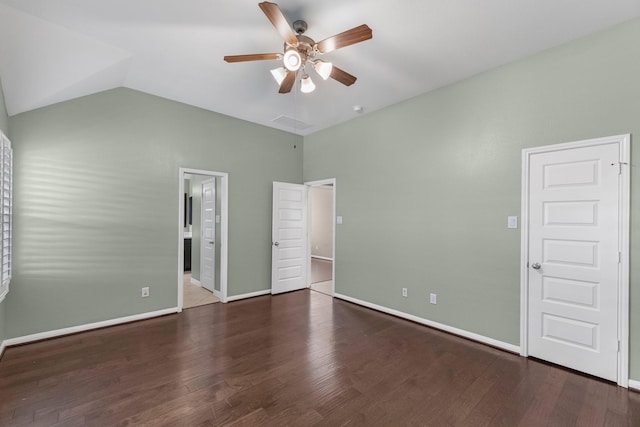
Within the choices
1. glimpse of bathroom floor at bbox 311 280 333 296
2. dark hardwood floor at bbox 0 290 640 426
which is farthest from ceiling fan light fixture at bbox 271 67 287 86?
glimpse of bathroom floor at bbox 311 280 333 296

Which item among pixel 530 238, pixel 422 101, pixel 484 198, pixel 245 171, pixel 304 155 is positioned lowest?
pixel 530 238

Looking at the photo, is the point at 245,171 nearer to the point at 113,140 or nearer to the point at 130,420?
the point at 113,140

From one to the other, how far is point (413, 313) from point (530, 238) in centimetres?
167

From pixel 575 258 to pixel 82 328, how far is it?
5.29 metres

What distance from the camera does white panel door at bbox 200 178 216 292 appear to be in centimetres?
489

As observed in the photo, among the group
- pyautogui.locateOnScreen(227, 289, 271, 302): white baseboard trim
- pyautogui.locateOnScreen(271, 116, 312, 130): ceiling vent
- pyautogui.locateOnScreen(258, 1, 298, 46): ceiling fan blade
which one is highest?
pyautogui.locateOnScreen(271, 116, 312, 130): ceiling vent

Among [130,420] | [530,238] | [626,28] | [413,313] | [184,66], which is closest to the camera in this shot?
[130,420]

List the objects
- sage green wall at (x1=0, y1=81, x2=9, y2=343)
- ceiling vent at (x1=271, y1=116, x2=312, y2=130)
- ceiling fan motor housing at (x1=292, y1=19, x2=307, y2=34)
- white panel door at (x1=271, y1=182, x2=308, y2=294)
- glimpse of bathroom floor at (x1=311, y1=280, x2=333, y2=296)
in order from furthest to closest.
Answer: glimpse of bathroom floor at (x1=311, y1=280, x2=333, y2=296), white panel door at (x1=271, y1=182, x2=308, y2=294), ceiling vent at (x1=271, y1=116, x2=312, y2=130), sage green wall at (x1=0, y1=81, x2=9, y2=343), ceiling fan motor housing at (x1=292, y1=19, x2=307, y2=34)

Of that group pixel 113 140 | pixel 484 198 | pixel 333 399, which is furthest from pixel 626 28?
pixel 113 140

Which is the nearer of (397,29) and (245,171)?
(397,29)

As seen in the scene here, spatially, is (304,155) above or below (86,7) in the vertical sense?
below

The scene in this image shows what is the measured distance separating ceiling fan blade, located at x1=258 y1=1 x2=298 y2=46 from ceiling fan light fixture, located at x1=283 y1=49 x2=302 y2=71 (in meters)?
0.07

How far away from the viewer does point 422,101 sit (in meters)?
3.73

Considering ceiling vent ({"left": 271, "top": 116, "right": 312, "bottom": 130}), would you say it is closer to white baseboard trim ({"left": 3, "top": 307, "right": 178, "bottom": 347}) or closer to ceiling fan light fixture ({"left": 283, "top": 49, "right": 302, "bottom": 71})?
ceiling fan light fixture ({"left": 283, "top": 49, "right": 302, "bottom": 71})
